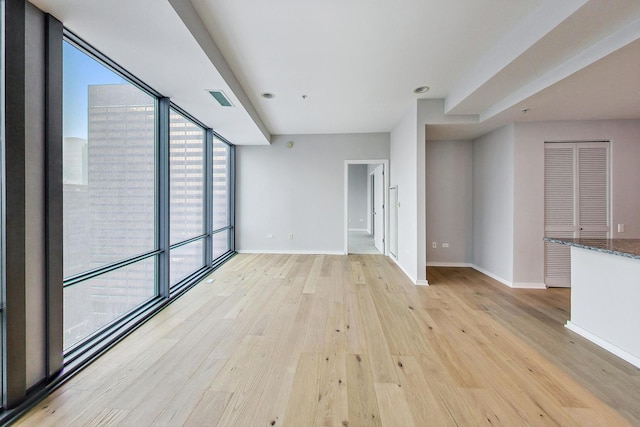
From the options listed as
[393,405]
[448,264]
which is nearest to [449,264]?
[448,264]

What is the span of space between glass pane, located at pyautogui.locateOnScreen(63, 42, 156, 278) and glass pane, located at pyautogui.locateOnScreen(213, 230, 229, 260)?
1907mm

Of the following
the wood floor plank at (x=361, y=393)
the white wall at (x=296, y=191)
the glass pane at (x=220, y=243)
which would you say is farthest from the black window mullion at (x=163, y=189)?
the white wall at (x=296, y=191)

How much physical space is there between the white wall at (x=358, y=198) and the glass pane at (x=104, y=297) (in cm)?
756

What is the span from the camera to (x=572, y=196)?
10.7 ft

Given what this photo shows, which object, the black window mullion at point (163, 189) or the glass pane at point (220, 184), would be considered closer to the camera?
the black window mullion at point (163, 189)

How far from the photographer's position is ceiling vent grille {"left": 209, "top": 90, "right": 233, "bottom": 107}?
8.61ft

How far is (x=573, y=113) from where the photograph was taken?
2947 mm

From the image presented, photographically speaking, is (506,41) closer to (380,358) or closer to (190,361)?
(380,358)

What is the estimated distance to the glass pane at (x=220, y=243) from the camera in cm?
452

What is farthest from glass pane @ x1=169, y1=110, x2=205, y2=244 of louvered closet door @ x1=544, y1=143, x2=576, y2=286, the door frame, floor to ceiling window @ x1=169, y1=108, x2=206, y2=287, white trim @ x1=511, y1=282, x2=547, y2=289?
louvered closet door @ x1=544, y1=143, x2=576, y2=286

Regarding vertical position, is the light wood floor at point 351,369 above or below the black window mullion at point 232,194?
below

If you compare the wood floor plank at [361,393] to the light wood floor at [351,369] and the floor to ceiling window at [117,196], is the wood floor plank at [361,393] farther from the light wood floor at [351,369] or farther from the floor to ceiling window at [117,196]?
the floor to ceiling window at [117,196]

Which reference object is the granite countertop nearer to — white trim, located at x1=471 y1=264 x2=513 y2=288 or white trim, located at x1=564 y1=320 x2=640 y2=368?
white trim, located at x1=564 y1=320 x2=640 y2=368

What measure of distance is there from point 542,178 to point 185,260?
17.6 feet
